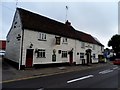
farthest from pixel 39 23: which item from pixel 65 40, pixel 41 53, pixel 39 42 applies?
pixel 65 40

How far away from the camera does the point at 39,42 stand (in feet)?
78.1

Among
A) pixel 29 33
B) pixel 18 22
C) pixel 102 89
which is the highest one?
pixel 18 22

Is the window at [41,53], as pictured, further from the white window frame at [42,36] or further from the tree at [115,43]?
the tree at [115,43]

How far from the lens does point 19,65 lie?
68.6 ft

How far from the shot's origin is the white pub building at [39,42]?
21922mm

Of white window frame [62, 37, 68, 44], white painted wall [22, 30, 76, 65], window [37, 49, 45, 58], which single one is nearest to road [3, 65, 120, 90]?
white painted wall [22, 30, 76, 65]

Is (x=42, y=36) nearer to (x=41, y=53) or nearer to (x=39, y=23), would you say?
(x=39, y=23)

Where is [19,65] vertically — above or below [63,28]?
below

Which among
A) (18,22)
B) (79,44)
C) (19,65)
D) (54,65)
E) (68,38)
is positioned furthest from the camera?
(79,44)

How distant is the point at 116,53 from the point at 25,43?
5949cm

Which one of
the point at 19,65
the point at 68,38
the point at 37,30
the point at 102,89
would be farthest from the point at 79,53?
the point at 102,89

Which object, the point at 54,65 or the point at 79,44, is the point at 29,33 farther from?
the point at 79,44

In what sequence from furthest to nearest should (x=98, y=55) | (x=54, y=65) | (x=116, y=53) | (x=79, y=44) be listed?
(x=116, y=53) < (x=98, y=55) < (x=79, y=44) < (x=54, y=65)

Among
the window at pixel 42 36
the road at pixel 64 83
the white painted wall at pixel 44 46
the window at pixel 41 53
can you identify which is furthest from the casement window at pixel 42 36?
the road at pixel 64 83
